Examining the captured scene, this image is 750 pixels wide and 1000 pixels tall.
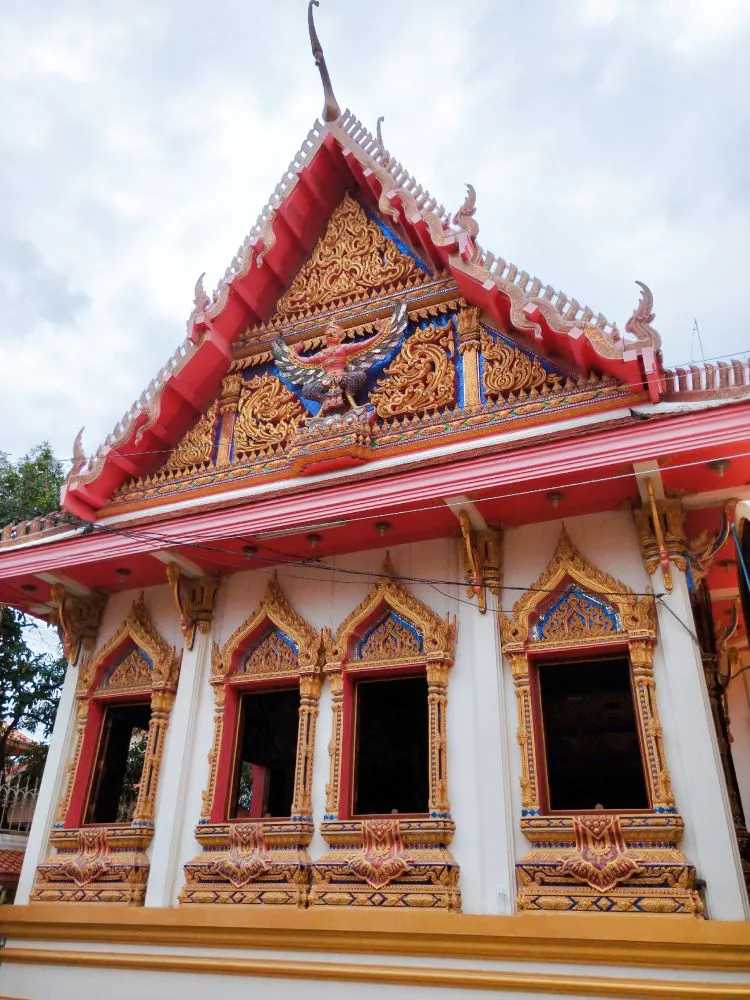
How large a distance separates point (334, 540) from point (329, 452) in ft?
2.92

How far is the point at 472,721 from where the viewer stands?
19.1ft

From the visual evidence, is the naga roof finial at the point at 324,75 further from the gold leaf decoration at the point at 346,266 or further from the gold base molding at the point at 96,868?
the gold base molding at the point at 96,868

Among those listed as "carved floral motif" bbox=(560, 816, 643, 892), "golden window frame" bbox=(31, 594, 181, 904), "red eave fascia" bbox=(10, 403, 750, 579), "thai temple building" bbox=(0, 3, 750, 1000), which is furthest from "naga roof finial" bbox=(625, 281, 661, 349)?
"golden window frame" bbox=(31, 594, 181, 904)

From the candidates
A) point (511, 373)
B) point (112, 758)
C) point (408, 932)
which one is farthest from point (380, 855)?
point (511, 373)

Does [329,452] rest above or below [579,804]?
above

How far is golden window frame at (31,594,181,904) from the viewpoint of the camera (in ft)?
21.3

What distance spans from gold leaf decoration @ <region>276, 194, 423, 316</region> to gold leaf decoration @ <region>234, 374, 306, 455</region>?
0.95 m

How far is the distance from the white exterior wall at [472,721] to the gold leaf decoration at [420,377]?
1.41m

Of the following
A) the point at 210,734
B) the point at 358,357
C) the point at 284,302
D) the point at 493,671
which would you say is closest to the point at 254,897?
the point at 210,734

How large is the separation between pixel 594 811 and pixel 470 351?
13.1ft

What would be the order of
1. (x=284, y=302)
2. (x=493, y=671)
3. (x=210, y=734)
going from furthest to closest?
(x=284, y=302), (x=210, y=734), (x=493, y=671)

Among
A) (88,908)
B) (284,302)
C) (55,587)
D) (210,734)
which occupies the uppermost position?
(284,302)

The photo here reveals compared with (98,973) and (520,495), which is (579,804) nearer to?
(520,495)

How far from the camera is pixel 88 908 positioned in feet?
20.7
